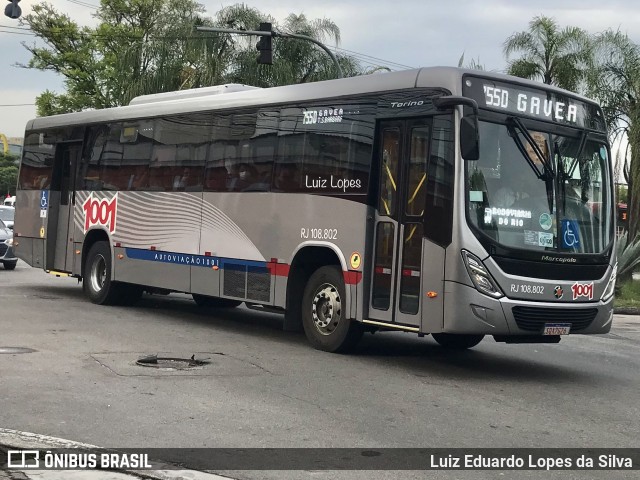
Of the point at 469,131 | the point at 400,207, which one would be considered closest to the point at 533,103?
the point at 469,131

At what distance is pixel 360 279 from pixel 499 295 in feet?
5.72

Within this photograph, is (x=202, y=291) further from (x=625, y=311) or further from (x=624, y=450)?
(x=625, y=311)

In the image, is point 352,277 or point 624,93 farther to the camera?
point 624,93

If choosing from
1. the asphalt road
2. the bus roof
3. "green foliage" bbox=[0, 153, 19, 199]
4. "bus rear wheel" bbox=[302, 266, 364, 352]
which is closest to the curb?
the asphalt road

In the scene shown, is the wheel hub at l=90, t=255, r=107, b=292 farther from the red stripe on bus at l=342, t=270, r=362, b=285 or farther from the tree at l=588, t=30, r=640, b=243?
the tree at l=588, t=30, r=640, b=243

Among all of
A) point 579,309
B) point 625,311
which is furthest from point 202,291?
point 625,311

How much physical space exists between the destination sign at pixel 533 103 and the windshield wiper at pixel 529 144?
0.14 metres

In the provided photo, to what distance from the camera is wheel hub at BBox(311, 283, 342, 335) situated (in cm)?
1229

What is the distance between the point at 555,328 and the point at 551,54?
78.7 ft

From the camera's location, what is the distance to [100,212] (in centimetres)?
1734

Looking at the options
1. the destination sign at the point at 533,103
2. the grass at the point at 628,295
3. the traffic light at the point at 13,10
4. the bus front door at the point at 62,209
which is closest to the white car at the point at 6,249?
the traffic light at the point at 13,10

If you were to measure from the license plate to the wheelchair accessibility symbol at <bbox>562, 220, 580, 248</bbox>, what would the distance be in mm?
871

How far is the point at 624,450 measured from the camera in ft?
25.4

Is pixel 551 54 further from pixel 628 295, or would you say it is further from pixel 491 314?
pixel 491 314
